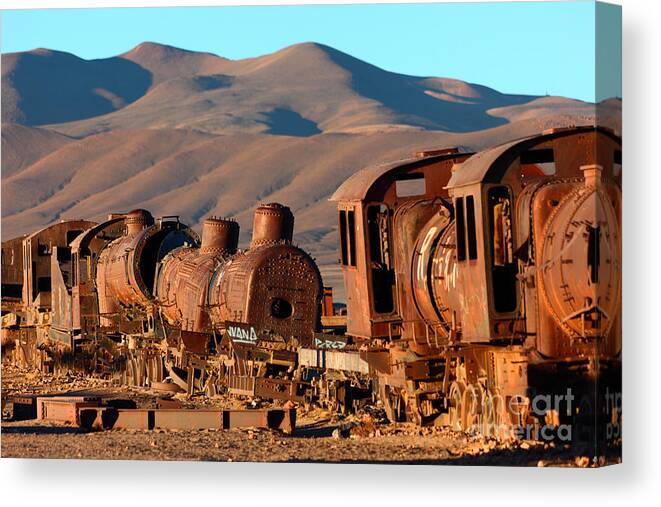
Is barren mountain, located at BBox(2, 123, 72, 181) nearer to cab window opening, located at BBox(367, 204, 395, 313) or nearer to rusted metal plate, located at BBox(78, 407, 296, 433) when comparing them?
rusted metal plate, located at BBox(78, 407, 296, 433)

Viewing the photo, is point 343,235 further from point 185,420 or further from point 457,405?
point 185,420

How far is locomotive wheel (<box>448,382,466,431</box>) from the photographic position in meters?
22.0

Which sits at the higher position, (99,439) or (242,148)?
(242,148)

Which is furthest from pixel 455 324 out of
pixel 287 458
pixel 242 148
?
pixel 242 148

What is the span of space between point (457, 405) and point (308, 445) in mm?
2278

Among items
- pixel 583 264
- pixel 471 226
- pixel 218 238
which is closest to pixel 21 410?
pixel 218 238

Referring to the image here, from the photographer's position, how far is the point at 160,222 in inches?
1603

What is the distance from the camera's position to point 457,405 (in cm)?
2231

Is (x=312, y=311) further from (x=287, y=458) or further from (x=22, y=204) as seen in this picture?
(x=22, y=204)

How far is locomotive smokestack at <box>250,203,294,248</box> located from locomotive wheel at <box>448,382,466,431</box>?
31.1 ft

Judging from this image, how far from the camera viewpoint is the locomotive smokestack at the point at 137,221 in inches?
1687

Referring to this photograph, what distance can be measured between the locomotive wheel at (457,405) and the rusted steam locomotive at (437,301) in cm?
4

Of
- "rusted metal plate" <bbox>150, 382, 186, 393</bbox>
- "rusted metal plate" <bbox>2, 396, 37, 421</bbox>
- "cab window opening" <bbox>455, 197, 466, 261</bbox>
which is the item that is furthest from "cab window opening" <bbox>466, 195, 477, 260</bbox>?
"rusted metal plate" <bbox>150, 382, 186, 393</bbox>

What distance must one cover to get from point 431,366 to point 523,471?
5.88 metres
